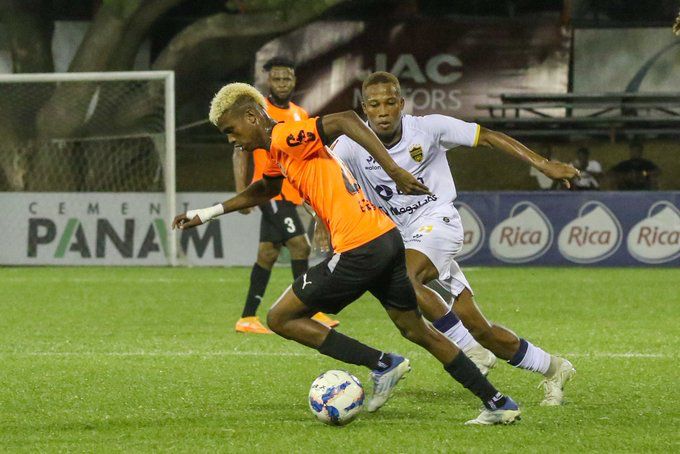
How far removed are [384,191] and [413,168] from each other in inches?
8.2

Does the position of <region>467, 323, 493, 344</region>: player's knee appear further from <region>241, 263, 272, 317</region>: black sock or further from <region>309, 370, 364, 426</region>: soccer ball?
<region>241, 263, 272, 317</region>: black sock

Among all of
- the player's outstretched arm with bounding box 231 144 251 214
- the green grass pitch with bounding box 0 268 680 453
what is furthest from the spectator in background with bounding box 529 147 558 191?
the player's outstretched arm with bounding box 231 144 251 214

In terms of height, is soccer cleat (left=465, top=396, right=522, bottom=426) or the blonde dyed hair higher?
the blonde dyed hair

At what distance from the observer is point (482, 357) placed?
22.5ft

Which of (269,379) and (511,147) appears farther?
(269,379)

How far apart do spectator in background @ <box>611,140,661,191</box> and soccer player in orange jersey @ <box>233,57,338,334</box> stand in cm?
959

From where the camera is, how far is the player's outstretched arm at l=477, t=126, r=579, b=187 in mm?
5695

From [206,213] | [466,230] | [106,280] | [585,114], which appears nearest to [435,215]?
[206,213]

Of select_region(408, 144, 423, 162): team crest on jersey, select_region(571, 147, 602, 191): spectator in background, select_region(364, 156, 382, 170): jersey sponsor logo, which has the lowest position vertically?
select_region(571, 147, 602, 191): spectator in background

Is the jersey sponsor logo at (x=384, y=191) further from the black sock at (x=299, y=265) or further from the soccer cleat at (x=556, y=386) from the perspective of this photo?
the black sock at (x=299, y=265)

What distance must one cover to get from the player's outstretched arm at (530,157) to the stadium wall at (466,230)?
9.95 meters

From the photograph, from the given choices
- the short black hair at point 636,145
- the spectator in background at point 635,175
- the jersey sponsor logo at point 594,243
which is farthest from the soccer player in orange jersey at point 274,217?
the short black hair at point 636,145

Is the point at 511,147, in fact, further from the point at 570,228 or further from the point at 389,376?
the point at 570,228

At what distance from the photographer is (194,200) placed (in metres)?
16.7
